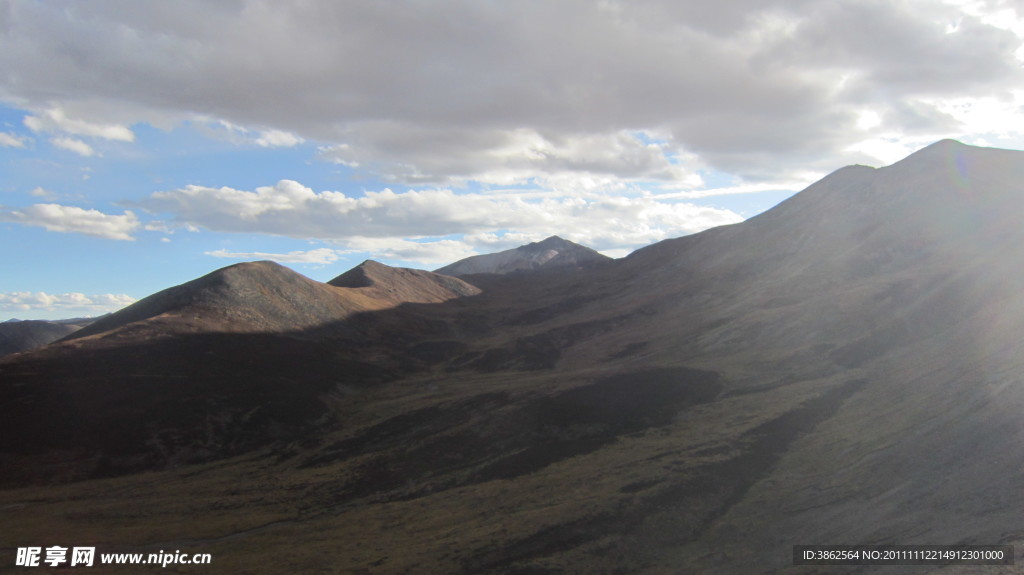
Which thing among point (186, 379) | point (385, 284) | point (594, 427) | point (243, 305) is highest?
point (385, 284)

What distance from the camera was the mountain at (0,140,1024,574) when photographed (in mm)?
36219

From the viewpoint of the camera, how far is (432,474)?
55812mm

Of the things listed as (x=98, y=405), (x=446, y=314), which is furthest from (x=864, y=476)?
(x=446, y=314)

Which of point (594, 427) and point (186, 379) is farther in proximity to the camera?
point (186, 379)

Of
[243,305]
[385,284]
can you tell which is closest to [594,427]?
[243,305]

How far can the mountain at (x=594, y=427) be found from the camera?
119 feet

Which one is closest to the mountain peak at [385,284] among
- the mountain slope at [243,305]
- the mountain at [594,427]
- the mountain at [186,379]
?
the mountain slope at [243,305]

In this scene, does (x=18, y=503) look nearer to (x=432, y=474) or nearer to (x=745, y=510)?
(x=432, y=474)

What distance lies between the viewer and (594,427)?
202 feet

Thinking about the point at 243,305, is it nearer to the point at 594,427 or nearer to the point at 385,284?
the point at 385,284

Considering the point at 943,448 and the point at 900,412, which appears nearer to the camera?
the point at 943,448

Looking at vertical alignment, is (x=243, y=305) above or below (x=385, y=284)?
below

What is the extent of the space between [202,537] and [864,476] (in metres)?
47.4

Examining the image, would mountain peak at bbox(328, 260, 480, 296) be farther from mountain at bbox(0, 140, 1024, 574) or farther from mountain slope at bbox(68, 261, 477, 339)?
mountain at bbox(0, 140, 1024, 574)
